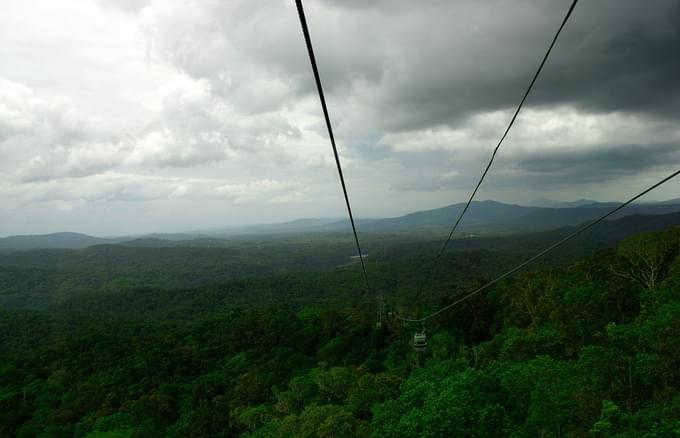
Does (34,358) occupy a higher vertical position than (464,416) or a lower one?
lower

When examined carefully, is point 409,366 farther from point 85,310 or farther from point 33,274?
point 33,274

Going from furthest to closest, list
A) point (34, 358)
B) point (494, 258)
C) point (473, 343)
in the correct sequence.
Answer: point (494, 258)
point (34, 358)
point (473, 343)

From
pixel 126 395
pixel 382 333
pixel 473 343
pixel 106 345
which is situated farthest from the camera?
pixel 106 345

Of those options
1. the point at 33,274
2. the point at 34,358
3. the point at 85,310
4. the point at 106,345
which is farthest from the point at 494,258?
the point at 33,274

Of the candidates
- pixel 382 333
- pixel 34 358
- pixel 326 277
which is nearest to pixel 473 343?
pixel 382 333

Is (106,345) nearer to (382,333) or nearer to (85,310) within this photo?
(382,333)

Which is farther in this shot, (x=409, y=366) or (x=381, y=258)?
(x=381, y=258)
